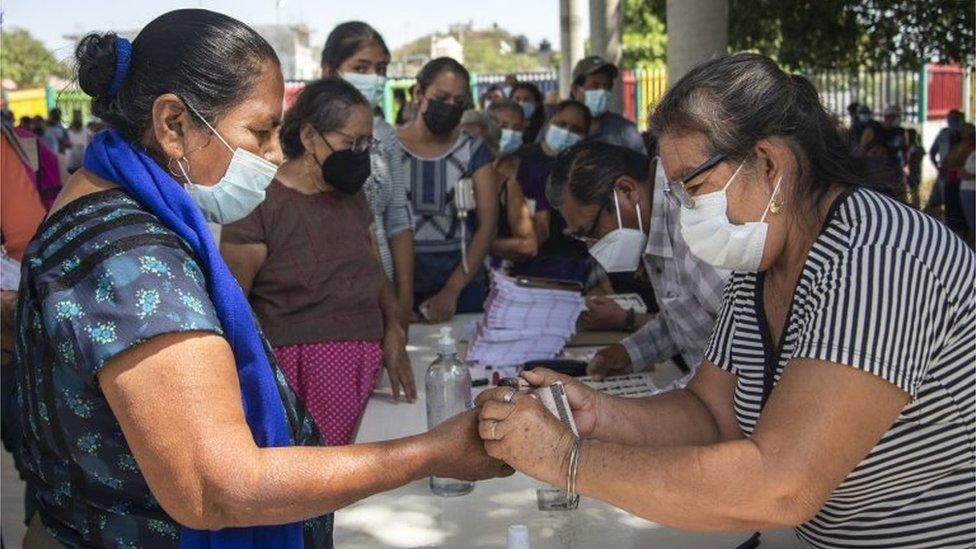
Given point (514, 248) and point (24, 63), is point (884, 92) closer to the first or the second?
point (514, 248)

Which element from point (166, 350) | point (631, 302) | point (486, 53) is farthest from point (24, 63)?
point (166, 350)

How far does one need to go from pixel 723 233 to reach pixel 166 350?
956 mm

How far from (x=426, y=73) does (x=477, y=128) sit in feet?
5.83

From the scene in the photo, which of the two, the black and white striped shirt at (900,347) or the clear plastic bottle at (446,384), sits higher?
the black and white striped shirt at (900,347)

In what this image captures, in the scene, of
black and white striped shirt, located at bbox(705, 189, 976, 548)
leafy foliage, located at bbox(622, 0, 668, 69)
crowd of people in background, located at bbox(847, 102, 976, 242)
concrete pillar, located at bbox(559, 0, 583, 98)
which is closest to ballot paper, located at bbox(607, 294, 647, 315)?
black and white striped shirt, located at bbox(705, 189, 976, 548)

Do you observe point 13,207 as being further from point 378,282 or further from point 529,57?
point 529,57

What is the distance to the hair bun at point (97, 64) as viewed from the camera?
1.58 m

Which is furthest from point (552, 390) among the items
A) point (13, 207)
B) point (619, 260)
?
point (13, 207)

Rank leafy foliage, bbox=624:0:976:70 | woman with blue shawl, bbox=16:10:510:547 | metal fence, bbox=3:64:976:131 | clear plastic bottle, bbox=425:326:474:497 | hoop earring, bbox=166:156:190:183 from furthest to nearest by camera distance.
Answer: metal fence, bbox=3:64:976:131, leafy foliage, bbox=624:0:976:70, clear plastic bottle, bbox=425:326:474:497, hoop earring, bbox=166:156:190:183, woman with blue shawl, bbox=16:10:510:547

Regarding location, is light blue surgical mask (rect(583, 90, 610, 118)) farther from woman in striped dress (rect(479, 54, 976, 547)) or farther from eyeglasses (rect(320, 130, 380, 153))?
woman in striped dress (rect(479, 54, 976, 547))

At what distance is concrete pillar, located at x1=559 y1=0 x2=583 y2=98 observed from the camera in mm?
13875

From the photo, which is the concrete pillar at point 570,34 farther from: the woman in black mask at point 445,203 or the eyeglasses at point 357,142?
the eyeglasses at point 357,142

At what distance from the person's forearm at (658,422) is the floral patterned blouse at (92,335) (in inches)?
37.1

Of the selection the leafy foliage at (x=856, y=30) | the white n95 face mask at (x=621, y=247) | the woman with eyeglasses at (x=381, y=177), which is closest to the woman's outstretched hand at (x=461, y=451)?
the white n95 face mask at (x=621, y=247)
